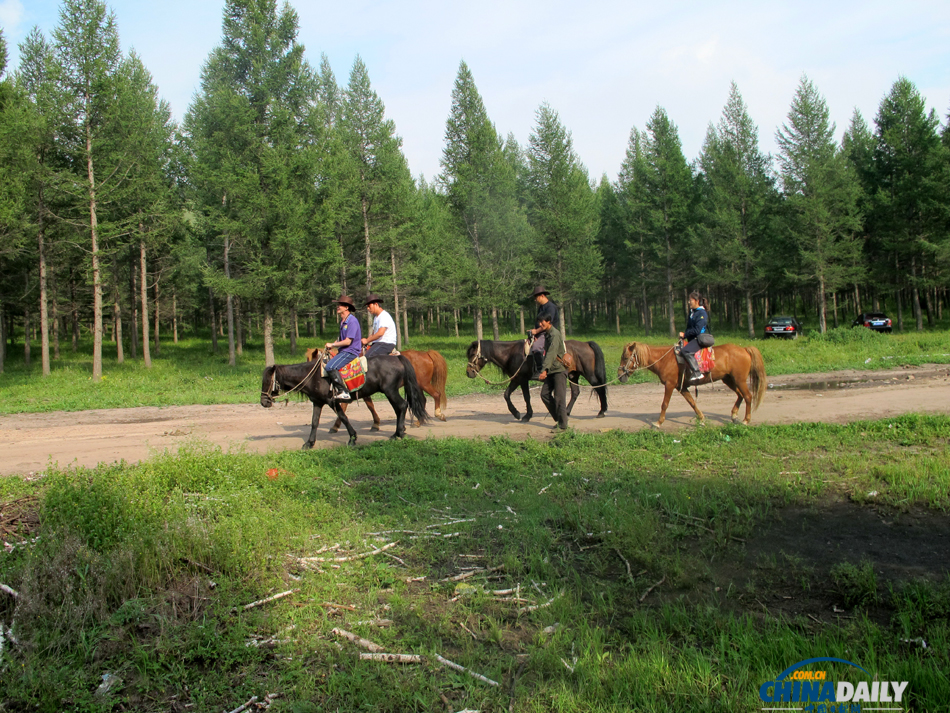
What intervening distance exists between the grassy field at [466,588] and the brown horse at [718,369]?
4.34m

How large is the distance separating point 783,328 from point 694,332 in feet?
110

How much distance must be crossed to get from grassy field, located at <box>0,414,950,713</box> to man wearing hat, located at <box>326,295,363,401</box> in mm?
3064

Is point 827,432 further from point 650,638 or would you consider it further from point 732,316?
point 732,316

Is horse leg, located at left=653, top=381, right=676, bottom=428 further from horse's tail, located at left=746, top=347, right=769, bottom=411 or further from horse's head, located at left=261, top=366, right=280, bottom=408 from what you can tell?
horse's head, located at left=261, top=366, right=280, bottom=408

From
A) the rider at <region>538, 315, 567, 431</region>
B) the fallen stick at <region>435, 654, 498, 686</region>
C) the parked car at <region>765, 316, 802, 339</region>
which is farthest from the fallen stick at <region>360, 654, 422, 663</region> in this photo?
the parked car at <region>765, 316, 802, 339</region>

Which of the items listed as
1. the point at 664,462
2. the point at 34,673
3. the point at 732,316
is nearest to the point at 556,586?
the point at 34,673

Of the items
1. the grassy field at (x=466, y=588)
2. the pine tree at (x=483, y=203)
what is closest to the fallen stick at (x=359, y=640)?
the grassy field at (x=466, y=588)

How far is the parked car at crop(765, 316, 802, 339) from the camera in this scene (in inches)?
1614

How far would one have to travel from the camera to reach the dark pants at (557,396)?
1196 centimetres

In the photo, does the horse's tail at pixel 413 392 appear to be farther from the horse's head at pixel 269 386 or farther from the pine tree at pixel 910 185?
the pine tree at pixel 910 185

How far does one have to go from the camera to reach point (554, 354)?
467 inches

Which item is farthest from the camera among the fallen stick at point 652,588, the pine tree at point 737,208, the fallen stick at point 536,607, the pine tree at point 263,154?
the pine tree at point 737,208

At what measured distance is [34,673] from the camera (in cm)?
397

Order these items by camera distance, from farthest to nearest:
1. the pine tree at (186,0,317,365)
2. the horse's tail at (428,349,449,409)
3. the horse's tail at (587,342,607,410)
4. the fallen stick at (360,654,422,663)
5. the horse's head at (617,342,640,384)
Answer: the pine tree at (186,0,317,365) < the horse's tail at (428,349,449,409) < the horse's tail at (587,342,607,410) < the horse's head at (617,342,640,384) < the fallen stick at (360,654,422,663)
